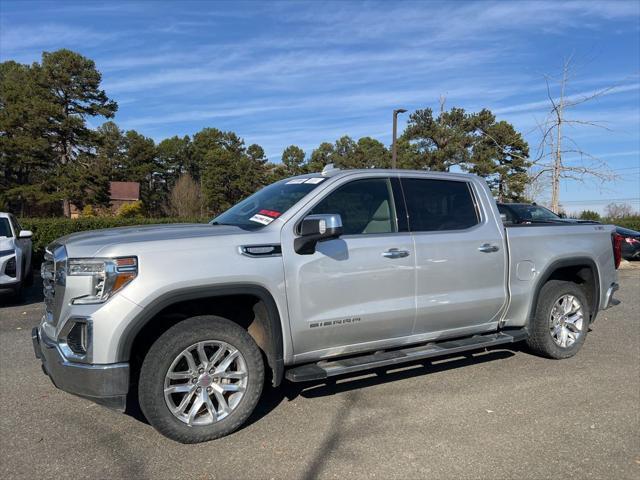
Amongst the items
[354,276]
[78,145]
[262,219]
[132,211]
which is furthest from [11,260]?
[132,211]

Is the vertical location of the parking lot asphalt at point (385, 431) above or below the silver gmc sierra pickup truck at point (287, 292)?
below

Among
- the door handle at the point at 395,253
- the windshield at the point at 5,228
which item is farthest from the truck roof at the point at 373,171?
the windshield at the point at 5,228

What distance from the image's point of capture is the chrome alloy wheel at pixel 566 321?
563 cm

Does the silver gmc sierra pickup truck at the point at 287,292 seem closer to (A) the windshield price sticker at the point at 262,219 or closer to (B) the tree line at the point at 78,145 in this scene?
(A) the windshield price sticker at the point at 262,219

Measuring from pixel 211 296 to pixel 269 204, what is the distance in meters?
1.15

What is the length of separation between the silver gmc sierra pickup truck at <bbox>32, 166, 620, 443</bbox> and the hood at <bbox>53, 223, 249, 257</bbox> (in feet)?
0.05

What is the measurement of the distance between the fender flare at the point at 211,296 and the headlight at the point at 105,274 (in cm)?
23

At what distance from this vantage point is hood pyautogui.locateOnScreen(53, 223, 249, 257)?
3533mm

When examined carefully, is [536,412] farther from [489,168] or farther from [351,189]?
[489,168]

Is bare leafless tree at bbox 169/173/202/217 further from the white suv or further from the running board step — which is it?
the running board step

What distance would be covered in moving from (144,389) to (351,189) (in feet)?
7.30

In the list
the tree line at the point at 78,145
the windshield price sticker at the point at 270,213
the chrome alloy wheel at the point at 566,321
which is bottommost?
the chrome alloy wheel at the point at 566,321

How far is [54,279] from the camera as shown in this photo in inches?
147

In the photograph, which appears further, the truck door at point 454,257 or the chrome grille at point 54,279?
the truck door at point 454,257
